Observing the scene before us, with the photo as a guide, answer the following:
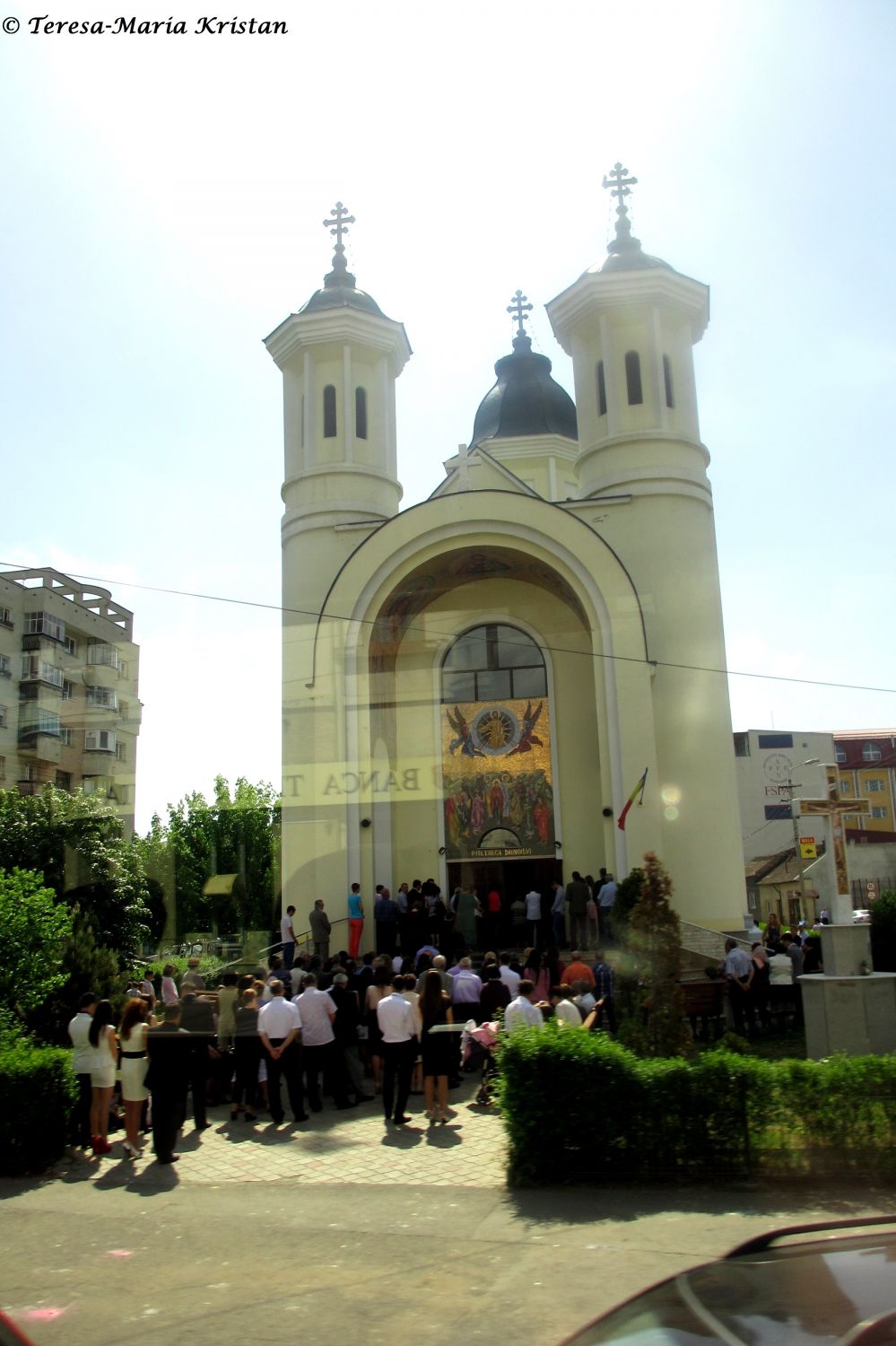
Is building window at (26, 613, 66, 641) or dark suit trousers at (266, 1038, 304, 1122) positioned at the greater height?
building window at (26, 613, 66, 641)

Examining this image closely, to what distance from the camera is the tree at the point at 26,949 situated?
35.9ft

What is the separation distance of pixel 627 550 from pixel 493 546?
271cm

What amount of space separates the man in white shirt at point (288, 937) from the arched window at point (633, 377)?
12.0 metres

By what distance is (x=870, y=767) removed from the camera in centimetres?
6175

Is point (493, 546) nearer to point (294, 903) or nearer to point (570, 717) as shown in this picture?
point (570, 717)

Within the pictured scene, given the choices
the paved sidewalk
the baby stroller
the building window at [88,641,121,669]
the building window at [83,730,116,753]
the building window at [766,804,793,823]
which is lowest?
the paved sidewalk

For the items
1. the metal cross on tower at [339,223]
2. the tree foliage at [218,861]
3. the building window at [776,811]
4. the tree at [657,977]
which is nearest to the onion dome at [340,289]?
the metal cross on tower at [339,223]

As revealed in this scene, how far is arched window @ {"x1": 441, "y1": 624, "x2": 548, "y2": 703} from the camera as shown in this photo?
72.7ft

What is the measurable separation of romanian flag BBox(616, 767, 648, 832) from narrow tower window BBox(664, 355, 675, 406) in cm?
817

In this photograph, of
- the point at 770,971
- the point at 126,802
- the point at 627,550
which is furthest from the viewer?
the point at 126,802

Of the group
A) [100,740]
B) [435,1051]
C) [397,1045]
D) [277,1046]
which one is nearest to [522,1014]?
[435,1051]

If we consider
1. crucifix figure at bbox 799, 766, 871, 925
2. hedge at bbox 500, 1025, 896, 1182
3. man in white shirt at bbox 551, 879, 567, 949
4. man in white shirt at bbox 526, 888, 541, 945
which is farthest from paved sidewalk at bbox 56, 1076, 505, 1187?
man in white shirt at bbox 526, 888, 541, 945

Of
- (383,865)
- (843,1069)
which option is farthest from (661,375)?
Answer: (843,1069)

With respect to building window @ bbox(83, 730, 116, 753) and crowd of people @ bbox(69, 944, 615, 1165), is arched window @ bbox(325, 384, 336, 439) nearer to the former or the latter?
crowd of people @ bbox(69, 944, 615, 1165)
